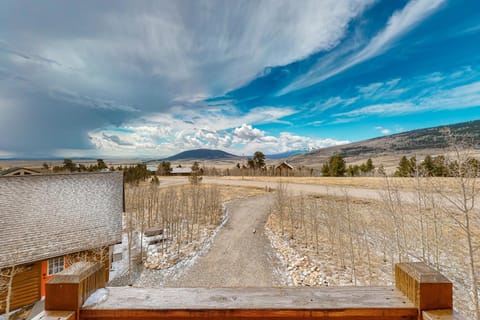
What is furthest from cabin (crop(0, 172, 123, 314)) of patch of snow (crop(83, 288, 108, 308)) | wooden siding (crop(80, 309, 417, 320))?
wooden siding (crop(80, 309, 417, 320))

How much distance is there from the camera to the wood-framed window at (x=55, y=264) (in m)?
8.52

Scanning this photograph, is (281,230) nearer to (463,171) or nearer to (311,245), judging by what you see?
(311,245)

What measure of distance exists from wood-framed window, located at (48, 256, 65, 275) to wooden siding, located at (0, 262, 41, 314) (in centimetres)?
32

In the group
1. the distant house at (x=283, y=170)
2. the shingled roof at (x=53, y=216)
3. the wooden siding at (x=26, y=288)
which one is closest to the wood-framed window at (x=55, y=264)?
the wooden siding at (x=26, y=288)

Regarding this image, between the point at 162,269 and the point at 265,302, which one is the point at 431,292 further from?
the point at 162,269

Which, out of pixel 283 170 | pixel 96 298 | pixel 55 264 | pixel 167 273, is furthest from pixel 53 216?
pixel 283 170

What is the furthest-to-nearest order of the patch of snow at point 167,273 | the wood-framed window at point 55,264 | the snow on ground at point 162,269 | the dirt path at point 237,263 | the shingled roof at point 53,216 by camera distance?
the snow on ground at point 162,269 → the patch of snow at point 167,273 → the wood-framed window at point 55,264 → the dirt path at point 237,263 → the shingled roof at point 53,216

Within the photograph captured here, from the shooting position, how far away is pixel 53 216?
9.49 meters

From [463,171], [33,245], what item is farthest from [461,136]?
[33,245]

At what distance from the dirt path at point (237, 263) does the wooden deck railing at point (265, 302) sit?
765cm

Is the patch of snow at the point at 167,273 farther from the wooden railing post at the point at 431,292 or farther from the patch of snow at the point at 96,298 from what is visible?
the wooden railing post at the point at 431,292

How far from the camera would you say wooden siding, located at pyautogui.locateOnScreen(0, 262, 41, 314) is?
7.78m

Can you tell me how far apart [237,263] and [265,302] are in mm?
9281

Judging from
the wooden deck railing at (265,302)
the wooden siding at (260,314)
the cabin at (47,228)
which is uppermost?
the wooden deck railing at (265,302)
